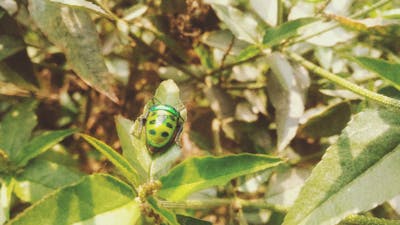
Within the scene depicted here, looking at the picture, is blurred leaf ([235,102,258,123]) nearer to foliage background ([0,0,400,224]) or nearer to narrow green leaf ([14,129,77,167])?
foliage background ([0,0,400,224])

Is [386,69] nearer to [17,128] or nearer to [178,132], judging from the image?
[178,132]

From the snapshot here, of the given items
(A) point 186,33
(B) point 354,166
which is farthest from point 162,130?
(A) point 186,33

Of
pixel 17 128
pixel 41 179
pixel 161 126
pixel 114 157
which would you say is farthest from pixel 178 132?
pixel 17 128

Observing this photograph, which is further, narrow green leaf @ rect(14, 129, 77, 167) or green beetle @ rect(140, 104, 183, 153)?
narrow green leaf @ rect(14, 129, 77, 167)

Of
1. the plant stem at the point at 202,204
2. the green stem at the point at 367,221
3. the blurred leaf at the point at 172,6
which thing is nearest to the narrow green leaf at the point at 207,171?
the plant stem at the point at 202,204

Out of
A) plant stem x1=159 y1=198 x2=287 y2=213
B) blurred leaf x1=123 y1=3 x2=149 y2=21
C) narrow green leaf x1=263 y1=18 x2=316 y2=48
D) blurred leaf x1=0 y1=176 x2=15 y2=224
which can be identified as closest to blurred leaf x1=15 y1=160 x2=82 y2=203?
blurred leaf x1=0 y1=176 x2=15 y2=224

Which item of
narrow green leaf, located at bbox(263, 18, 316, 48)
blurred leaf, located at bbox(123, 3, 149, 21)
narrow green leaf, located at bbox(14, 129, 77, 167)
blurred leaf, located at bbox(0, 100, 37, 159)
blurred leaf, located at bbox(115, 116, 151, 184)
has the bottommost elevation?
blurred leaf, located at bbox(115, 116, 151, 184)
